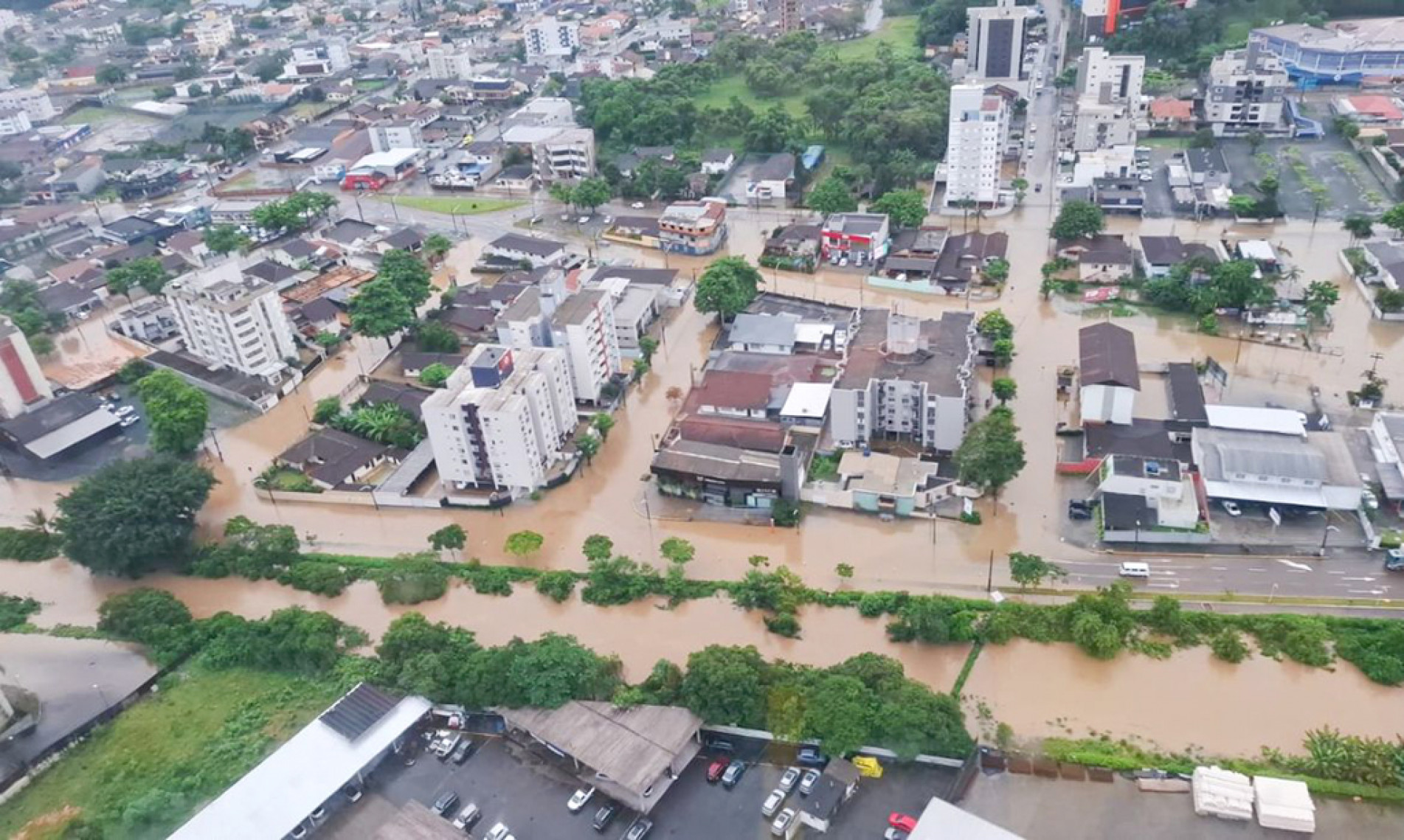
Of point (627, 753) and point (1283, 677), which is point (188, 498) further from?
point (1283, 677)

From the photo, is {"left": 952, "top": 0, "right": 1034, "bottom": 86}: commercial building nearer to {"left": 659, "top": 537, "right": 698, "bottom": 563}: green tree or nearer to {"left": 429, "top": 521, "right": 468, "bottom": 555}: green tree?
{"left": 659, "top": 537, "right": 698, "bottom": 563}: green tree

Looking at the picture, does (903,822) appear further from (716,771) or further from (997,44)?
(997,44)

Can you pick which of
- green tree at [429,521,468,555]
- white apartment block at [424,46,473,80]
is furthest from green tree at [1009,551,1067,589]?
white apartment block at [424,46,473,80]

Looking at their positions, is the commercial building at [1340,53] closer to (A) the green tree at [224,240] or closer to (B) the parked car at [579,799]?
(A) the green tree at [224,240]

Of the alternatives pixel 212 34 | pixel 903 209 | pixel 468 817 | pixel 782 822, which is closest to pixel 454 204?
pixel 903 209

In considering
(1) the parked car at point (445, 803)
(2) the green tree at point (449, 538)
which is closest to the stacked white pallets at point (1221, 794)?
(1) the parked car at point (445, 803)
